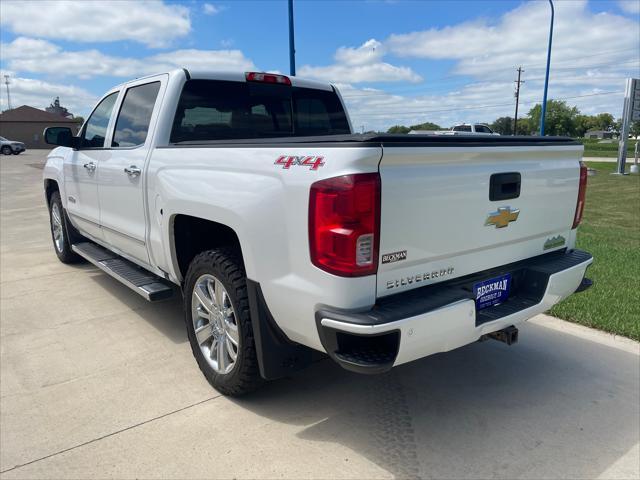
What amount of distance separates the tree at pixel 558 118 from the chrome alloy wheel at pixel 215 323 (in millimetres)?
84711

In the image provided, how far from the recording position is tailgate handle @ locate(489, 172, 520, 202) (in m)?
2.83

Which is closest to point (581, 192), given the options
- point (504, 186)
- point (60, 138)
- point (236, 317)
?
point (504, 186)

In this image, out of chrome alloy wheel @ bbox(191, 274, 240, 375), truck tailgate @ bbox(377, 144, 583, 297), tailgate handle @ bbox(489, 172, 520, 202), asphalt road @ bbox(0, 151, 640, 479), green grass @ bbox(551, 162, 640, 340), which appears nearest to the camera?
truck tailgate @ bbox(377, 144, 583, 297)

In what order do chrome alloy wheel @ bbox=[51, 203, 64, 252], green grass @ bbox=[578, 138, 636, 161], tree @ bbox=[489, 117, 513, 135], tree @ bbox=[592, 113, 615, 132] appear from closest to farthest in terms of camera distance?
chrome alloy wheel @ bbox=[51, 203, 64, 252], green grass @ bbox=[578, 138, 636, 161], tree @ bbox=[489, 117, 513, 135], tree @ bbox=[592, 113, 615, 132]

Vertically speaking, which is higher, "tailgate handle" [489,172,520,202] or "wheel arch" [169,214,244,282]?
"tailgate handle" [489,172,520,202]

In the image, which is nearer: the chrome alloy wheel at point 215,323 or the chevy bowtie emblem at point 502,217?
the chevy bowtie emblem at point 502,217

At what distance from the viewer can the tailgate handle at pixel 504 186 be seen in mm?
2834

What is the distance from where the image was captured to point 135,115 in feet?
14.1

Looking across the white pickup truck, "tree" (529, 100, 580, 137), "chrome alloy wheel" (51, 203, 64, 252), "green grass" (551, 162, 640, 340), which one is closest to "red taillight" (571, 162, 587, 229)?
the white pickup truck

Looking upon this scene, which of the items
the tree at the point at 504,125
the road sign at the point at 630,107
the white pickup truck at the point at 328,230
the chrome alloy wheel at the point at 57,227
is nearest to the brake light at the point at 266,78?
the white pickup truck at the point at 328,230

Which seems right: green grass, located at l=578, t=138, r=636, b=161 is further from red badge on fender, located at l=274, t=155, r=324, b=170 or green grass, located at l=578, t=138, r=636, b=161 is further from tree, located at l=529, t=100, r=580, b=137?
red badge on fender, located at l=274, t=155, r=324, b=170

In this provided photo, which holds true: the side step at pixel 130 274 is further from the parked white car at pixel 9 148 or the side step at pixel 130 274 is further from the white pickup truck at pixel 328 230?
the parked white car at pixel 9 148

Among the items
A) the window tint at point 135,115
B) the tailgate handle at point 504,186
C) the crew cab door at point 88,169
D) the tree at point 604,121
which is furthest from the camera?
the tree at point 604,121

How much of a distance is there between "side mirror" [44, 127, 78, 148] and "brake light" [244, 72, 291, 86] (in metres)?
2.14
